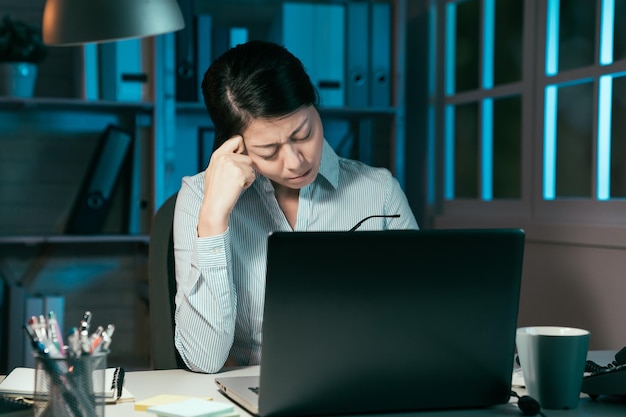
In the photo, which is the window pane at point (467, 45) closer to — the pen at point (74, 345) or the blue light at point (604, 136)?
the blue light at point (604, 136)

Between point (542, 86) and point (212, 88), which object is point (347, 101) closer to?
point (542, 86)

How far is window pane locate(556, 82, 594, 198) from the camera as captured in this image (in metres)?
2.40

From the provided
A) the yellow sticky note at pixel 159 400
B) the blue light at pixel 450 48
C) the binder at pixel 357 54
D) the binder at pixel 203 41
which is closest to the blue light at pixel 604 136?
the blue light at pixel 450 48

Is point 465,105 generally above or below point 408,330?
above

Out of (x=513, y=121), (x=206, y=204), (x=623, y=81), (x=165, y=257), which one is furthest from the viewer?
(x=513, y=121)

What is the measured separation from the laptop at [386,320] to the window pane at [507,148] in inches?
65.5

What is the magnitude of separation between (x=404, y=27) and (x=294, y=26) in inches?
16.1

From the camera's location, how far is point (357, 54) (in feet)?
10.0

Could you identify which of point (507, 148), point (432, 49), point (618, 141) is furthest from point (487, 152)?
point (618, 141)

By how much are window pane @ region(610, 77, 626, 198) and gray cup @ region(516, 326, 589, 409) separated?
1.24m

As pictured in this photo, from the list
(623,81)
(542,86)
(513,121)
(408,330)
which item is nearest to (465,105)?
(513,121)

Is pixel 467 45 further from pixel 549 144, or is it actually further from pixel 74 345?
pixel 74 345

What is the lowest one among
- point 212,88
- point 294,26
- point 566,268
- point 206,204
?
point 566,268

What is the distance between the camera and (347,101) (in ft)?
10.0
